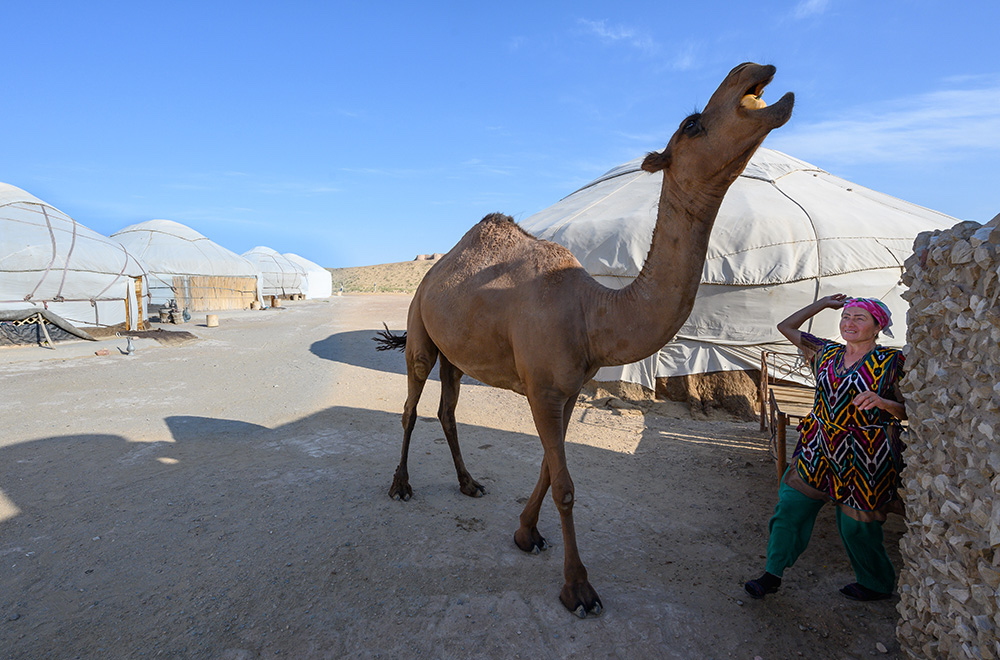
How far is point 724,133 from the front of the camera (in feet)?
6.45

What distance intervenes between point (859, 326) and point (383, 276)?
217 ft

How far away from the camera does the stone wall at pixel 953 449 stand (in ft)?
5.59

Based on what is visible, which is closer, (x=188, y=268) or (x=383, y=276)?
(x=188, y=268)

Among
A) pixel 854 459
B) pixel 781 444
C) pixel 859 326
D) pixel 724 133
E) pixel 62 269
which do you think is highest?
pixel 724 133

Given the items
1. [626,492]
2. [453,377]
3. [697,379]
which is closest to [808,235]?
[697,379]

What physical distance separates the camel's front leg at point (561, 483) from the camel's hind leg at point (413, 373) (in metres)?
1.36

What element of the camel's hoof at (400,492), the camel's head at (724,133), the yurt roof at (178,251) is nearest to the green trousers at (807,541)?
the camel's head at (724,133)

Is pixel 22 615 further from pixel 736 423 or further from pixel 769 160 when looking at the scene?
pixel 769 160

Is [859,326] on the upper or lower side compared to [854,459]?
upper

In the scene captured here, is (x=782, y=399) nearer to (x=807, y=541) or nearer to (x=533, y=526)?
(x=807, y=541)

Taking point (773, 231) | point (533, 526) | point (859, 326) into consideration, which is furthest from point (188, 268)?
point (859, 326)

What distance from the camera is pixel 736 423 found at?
654cm

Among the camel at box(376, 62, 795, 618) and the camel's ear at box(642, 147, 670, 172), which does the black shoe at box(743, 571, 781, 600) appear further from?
the camel's ear at box(642, 147, 670, 172)

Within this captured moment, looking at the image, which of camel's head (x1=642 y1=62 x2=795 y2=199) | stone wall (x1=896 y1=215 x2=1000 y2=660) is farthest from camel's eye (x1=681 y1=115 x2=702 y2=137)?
stone wall (x1=896 y1=215 x2=1000 y2=660)
